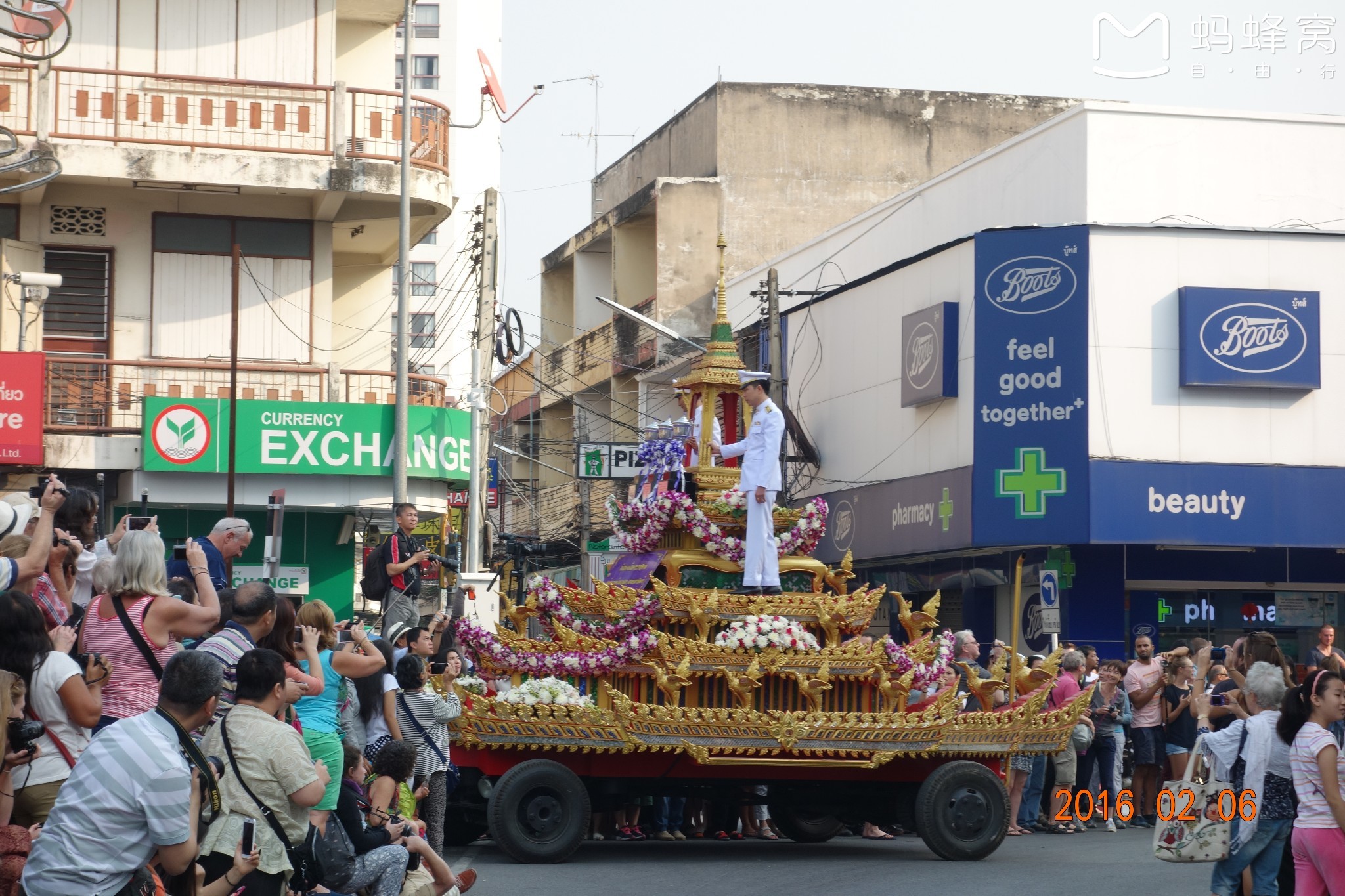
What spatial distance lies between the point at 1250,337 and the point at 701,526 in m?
14.0

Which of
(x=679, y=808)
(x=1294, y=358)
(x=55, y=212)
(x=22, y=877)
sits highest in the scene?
(x=55, y=212)

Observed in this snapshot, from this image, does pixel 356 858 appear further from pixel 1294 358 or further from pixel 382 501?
pixel 1294 358

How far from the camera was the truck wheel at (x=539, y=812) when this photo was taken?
13.9 m

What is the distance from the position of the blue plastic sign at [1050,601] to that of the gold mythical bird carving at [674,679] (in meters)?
9.13

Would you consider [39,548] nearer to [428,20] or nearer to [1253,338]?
[1253,338]

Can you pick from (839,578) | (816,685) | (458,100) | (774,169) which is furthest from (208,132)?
(458,100)

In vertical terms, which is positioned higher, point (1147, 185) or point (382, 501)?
point (1147, 185)

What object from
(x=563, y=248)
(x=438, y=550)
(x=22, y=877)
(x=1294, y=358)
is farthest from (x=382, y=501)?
(x=563, y=248)

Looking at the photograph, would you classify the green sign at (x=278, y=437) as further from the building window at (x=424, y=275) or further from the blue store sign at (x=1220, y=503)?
the building window at (x=424, y=275)

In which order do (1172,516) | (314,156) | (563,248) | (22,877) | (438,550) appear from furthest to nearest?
1. (563,248)
2. (438,550)
3. (1172,516)
4. (314,156)
5. (22,877)

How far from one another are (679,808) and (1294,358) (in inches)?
561

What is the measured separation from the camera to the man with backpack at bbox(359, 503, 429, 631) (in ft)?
45.8

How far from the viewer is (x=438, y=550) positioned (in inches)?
1121
